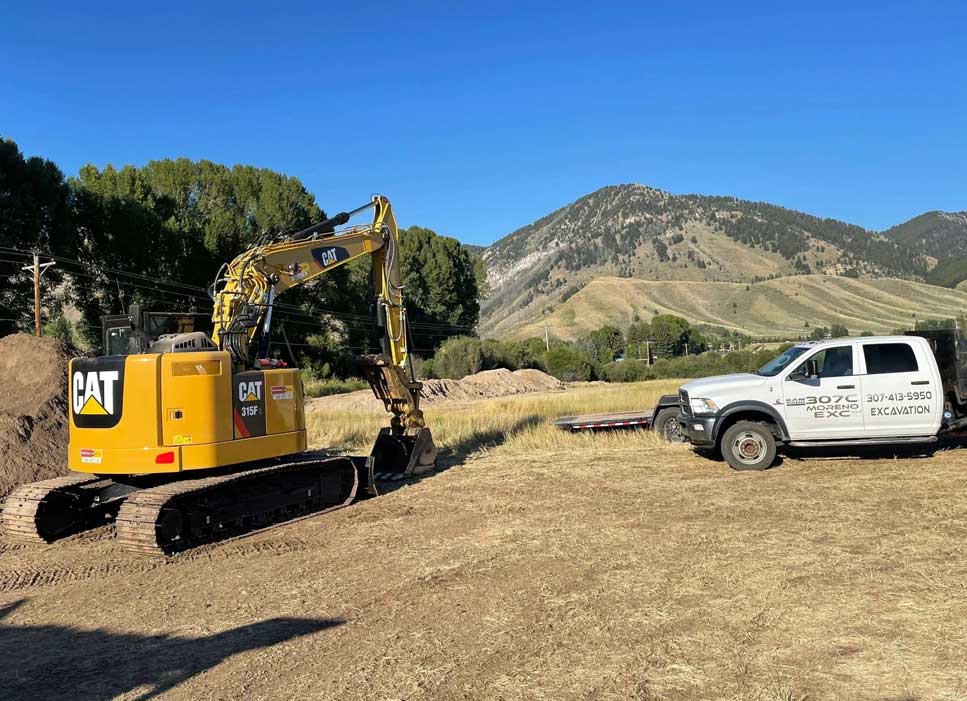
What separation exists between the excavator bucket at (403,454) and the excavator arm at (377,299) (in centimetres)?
2

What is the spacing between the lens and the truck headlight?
1202 cm

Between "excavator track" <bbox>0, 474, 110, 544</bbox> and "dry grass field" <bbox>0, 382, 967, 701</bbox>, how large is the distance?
0.36 meters

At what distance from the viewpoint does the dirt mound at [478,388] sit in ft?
117

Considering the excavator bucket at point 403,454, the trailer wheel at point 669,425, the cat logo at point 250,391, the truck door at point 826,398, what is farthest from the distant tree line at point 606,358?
the cat logo at point 250,391

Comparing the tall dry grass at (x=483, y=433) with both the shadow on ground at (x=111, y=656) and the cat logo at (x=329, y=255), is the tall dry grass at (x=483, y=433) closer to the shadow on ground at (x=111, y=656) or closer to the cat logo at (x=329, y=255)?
the cat logo at (x=329, y=255)

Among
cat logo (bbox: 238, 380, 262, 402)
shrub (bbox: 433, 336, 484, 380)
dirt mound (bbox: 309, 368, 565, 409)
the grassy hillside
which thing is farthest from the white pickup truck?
the grassy hillside

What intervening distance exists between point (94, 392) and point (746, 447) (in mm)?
9478

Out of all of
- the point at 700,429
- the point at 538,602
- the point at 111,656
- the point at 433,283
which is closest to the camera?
the point at 111,656

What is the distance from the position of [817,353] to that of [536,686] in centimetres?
901

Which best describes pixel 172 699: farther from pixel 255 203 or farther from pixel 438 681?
pixel 255 203

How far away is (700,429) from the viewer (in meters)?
12.1

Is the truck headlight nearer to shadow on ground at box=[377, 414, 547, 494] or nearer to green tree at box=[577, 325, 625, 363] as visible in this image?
shadow on ground at box=[377, 414, 547, 494]

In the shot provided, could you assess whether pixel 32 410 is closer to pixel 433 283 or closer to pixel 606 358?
pixel 433 283

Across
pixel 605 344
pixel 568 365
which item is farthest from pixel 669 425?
pixel 605 344
